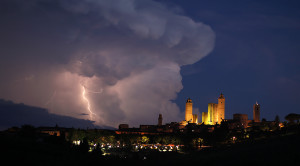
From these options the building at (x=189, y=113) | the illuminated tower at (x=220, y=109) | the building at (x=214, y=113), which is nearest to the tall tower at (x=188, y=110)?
the building at (x=189, y=113)

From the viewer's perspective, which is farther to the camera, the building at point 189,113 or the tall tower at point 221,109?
the building at point 189,113

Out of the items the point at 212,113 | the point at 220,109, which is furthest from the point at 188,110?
the point at 220,109

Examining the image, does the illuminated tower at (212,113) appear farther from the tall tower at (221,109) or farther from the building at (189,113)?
the building at (189,113)

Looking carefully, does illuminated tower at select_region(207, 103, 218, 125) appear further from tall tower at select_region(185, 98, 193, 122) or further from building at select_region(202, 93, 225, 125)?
tall tower at select_region(185, 98, 193, 122)

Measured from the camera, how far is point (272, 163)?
130ft

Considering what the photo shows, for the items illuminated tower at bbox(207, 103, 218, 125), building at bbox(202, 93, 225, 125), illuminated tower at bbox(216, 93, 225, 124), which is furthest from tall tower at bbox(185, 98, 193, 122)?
illuminated tower at bbox(216, 93, 225, 124)

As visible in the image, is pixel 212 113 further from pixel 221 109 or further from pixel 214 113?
pixel 221 109

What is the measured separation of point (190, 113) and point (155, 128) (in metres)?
26.6

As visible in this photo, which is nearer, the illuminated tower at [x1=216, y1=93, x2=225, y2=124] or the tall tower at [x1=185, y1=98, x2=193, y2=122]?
the illuminated tower at [x1=216, y1=93, x2=225, y2=124]

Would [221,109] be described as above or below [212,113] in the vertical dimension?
above

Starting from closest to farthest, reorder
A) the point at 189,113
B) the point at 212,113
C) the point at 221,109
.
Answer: the point at 212,113 → the point at 221,109 → the point at 189,113

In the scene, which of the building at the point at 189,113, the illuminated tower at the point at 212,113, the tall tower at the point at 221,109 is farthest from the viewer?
the building at the point at 189,113

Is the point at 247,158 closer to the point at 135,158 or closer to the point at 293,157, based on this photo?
the point at 293,157

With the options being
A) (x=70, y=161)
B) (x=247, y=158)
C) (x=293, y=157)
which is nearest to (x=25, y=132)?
(x=70, y=161)
